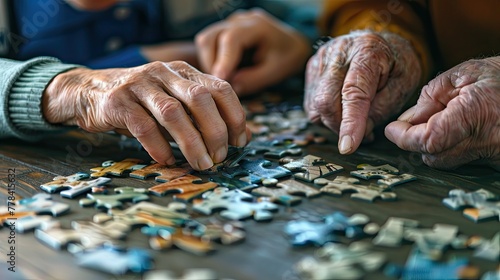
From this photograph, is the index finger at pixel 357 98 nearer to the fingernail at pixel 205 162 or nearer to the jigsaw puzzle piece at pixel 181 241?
the fingernail at pixel 205 162

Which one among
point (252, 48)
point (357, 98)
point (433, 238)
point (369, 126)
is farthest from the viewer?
point (252, 48)

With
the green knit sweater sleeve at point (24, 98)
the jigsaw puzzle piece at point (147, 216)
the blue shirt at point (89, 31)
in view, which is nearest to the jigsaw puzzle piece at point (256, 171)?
the jigsaw puzzle piece at point (147, 216)

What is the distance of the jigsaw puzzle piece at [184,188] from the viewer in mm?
1267

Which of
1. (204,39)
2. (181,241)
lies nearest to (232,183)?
(181,241)

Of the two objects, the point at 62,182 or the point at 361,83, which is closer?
the point at 62,182

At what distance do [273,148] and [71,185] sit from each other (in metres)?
0.61

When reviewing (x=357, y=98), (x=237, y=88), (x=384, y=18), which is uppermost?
(x=384, y=18)

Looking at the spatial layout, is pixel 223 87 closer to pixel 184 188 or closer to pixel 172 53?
pixel 184 188

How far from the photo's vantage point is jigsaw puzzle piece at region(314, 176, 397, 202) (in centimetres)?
124

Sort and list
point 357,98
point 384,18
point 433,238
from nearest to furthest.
A: point 433,238
point 357,98
point 384,18

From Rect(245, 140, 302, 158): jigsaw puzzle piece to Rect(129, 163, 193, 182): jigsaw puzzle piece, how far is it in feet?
0.74

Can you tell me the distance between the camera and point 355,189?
1.28 meters

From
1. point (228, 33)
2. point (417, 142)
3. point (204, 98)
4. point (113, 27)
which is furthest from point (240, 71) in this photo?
point (417, 142)

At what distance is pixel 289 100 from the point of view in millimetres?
2359
